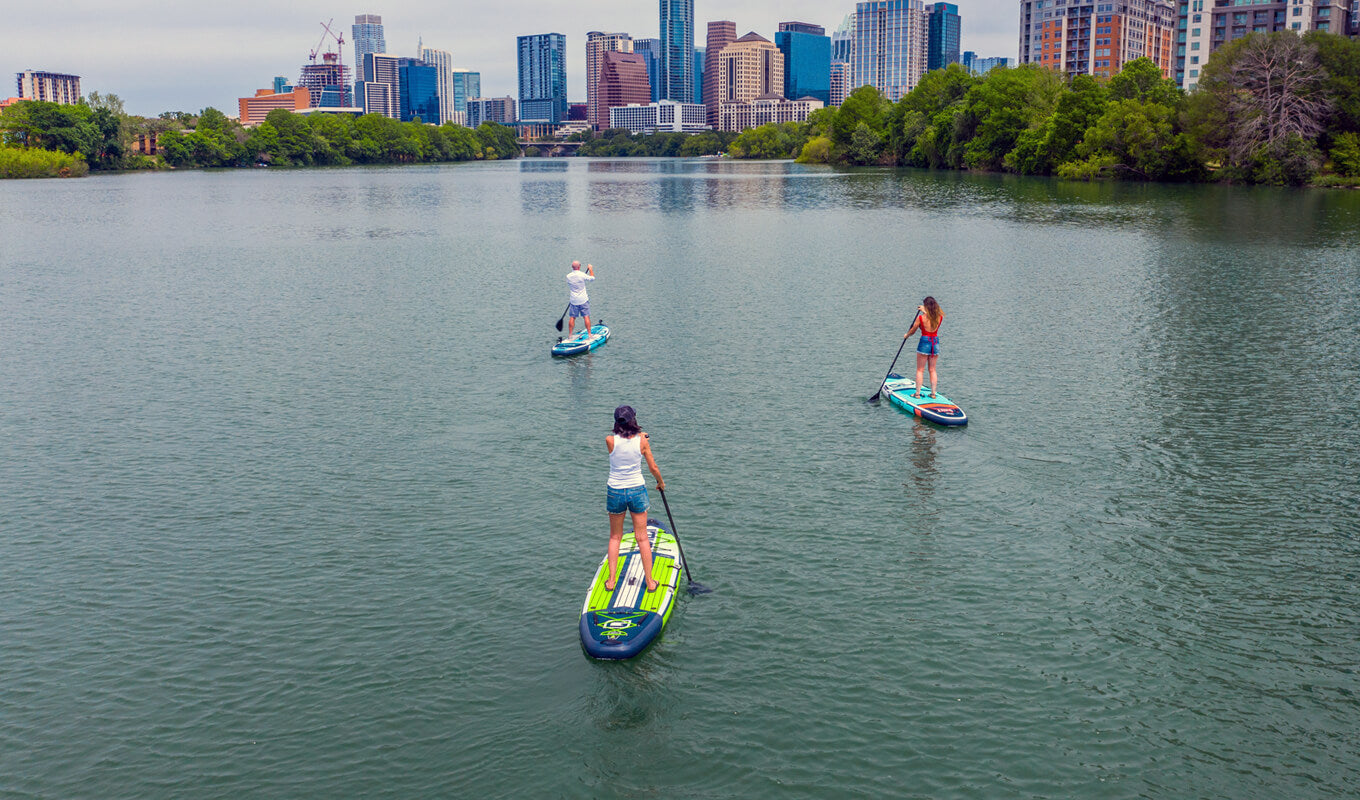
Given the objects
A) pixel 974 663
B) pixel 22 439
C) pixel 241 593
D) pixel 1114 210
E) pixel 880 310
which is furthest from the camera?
pixel 1114 210

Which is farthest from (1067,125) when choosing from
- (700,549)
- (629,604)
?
(629,604)

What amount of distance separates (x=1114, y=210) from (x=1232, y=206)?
10159mm

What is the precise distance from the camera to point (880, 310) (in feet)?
147

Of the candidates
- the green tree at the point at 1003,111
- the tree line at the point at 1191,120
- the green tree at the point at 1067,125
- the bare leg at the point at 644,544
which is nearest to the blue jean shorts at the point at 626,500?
the bare leg at the point at 644,544

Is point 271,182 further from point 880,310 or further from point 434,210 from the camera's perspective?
point 880,310

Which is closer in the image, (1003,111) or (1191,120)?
(1191,120)

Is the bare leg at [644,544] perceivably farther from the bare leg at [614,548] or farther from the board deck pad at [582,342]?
the board deck pad at [582,342]

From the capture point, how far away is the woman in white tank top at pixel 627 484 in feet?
55.0

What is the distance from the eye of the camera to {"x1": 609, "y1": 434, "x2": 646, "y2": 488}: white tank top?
661 inches

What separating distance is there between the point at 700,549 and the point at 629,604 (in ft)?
11.7

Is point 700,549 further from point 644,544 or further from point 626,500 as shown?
point 626,500

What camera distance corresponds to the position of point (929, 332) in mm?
28016

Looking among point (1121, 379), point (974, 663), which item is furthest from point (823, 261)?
point (974, 663)

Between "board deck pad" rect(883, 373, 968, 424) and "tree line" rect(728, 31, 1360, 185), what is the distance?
94.4m
